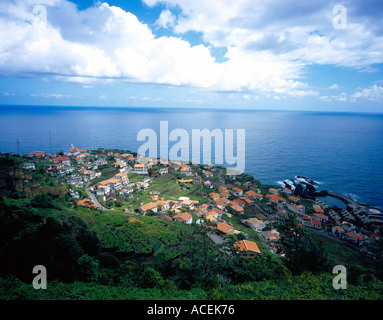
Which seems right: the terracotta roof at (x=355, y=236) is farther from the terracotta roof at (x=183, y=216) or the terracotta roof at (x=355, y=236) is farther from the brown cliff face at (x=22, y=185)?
the brown cliff face at (x=22, y=185)

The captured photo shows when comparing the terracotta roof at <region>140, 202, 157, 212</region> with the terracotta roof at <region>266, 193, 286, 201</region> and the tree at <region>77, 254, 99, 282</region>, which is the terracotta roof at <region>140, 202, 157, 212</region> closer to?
the tree at <region>77, 254, 99, 282</region>

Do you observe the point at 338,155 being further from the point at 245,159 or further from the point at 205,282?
the point at 205,282

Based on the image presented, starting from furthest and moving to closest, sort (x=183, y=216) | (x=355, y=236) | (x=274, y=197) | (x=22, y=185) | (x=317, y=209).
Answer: (x=274, y=197), (x=317, y=209), (x=355, y=236), (x=183, y=216), (x=22, y=185)

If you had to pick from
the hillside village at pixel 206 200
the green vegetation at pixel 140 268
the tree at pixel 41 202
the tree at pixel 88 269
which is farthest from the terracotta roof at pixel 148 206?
the tree at pixel 88 269

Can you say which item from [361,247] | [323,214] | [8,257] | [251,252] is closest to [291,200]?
[323,214]

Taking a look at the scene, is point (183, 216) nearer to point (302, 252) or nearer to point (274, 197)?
point (302, 252)

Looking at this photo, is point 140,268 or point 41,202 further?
point 41,202

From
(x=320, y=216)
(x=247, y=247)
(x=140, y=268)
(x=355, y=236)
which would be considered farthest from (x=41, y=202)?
(x=320, y=216)

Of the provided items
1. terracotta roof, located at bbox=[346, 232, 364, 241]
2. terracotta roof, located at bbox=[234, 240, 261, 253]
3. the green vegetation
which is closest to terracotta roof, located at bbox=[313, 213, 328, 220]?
terracotta roof, located at bbox=[346, 232, 364, 241]
